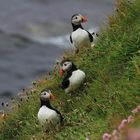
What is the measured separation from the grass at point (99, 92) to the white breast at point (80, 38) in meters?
0.11

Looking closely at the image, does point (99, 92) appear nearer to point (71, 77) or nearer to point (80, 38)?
point (71, 77)

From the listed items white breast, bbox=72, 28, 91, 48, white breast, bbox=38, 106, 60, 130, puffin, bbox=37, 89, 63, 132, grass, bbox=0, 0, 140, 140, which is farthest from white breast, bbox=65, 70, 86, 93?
white breast, bbox=72, 28, 91, 48

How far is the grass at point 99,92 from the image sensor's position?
7328 millimetres

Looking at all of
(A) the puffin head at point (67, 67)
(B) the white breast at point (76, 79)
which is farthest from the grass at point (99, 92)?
(A) the puffin head at point (67, 67)

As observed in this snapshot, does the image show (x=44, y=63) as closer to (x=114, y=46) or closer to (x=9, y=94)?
(x=9, y=94)

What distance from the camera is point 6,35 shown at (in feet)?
105

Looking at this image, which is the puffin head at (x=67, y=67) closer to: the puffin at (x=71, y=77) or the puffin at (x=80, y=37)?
the puffin at (x=71, y=77)

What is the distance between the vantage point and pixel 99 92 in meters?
8.45

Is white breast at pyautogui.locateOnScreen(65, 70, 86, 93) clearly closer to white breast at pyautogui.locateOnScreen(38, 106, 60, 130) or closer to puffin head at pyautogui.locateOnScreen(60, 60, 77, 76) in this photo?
puffin head at pyautogui.locateOnScreen(60, 60, 77, 76)

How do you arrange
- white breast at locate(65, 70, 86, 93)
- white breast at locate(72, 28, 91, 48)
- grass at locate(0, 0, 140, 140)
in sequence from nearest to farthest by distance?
1. grass at locate(0, 0, 140, 140)
2. white breast at locate(65, 70, 86, 93)
3. white breast at locate(72, 28, 91, 48)

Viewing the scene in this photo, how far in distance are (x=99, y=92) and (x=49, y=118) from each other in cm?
73

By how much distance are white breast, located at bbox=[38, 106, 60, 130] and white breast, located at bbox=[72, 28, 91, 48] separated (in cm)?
194

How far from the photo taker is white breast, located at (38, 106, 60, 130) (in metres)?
8.30

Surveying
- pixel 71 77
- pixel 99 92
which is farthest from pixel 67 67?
pixel 99 92
